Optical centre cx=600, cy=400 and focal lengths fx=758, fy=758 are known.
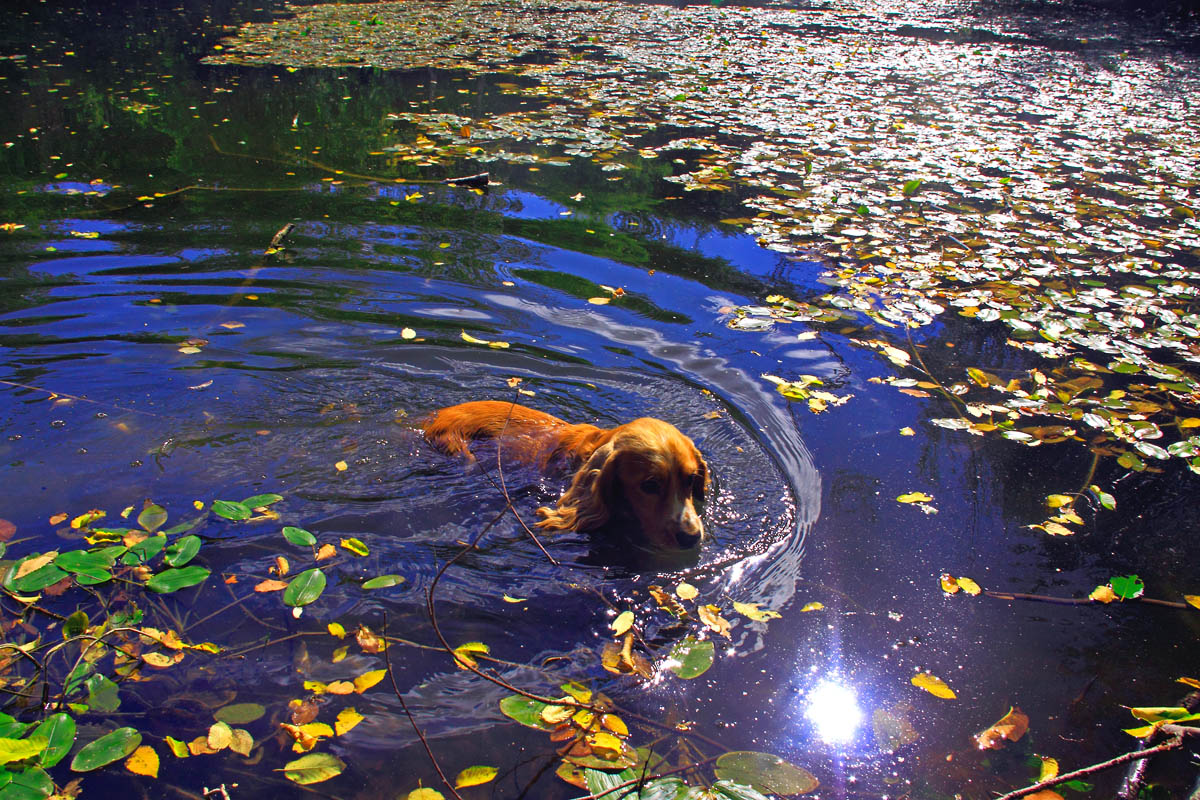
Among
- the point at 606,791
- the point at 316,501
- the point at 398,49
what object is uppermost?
the point at 398,49

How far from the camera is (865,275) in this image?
6.86 meters

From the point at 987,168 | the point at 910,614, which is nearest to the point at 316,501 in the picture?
the point at 910,614

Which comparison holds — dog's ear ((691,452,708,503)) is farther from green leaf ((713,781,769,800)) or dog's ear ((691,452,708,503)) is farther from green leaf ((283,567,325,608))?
green leaf ((283,567,325,608))

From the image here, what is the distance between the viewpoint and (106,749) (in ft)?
8.35

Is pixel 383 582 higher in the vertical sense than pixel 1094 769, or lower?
lower

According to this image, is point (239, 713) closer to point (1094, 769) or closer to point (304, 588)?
point (304, 588)

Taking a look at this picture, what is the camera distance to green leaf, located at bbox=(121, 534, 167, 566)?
11.0ft

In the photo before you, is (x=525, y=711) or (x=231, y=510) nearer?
(x=525, y=711)

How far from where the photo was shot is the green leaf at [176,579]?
10.5 ft

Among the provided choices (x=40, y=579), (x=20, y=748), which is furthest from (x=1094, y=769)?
(x=40, y=579)

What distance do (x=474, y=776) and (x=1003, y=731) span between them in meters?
1.97

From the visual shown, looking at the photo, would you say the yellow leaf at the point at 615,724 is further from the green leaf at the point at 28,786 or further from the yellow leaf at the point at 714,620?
the green leaf at the point at 28,786

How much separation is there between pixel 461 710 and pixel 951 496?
2879mm

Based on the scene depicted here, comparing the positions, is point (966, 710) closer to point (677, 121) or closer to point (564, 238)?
point (564, 238)
